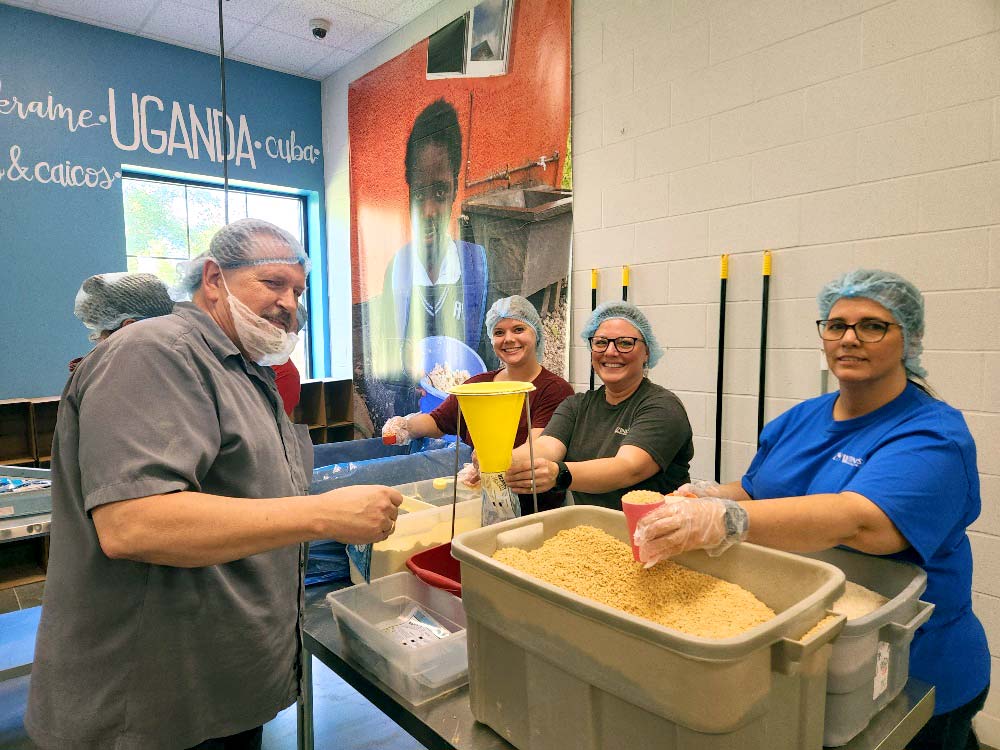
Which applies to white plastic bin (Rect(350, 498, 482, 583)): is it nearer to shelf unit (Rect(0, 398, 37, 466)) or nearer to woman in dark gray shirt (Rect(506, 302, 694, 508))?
woman in dark gray shirt (Rect(506, 302, 694, 508))

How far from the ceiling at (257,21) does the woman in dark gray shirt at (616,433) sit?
3.14 metres

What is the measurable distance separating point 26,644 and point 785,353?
10.1 ft

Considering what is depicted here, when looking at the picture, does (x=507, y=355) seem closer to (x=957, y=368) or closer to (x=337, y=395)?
(x=957, y=368)

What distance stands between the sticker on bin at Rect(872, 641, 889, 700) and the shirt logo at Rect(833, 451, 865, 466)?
409mm

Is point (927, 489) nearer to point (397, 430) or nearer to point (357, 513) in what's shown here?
point (357, 513)

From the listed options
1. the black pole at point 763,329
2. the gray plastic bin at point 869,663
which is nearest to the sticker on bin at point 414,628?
the gray plastic bin at point 869,663

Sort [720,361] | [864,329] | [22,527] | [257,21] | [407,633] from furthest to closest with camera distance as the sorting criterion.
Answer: [257,21]
[720,361]
[22,527]
[864,329]
[407,633]

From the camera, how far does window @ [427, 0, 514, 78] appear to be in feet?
11.5

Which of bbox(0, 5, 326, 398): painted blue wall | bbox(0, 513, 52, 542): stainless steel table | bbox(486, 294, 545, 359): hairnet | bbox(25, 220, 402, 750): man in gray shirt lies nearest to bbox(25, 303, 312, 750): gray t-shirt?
bbox(25, 220, 402, 750): man in gray shirt

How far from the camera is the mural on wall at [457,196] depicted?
10.8ft

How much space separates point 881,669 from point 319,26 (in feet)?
15.7

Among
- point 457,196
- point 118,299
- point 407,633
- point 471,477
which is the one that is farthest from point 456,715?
point 457,196

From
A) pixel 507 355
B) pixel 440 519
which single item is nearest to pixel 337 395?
pixel 507 355

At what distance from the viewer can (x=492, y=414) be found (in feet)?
3.60
